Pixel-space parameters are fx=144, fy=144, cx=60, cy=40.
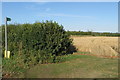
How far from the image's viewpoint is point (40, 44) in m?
8.91

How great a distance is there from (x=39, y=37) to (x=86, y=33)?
42.1 m

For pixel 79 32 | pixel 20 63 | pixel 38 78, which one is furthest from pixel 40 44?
pixel 79 32

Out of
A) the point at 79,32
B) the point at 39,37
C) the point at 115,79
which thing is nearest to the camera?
the point at 115,79

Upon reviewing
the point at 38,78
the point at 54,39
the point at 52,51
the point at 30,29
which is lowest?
the point at 38,78

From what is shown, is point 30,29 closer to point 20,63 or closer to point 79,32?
point 20,63

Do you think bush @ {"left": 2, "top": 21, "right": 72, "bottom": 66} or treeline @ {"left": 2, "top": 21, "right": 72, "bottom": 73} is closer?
treeline @ {"left": 2, "top": 21, "right": 72, "bottom": 73}

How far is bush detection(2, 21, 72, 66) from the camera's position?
870 cm

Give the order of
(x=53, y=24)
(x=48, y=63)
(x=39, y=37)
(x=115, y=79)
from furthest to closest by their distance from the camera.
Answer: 1. (x=53, y=24)
2. (x=39, y=37)
3. (x=48, y=63)
4. (x=115, y=79)

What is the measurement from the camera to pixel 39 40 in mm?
8891

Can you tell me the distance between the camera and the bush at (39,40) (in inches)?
342

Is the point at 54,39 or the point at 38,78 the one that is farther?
the point at 54,39

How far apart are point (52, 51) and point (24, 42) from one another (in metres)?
1.97

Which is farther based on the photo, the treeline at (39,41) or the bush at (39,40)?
the bush at (39,40)

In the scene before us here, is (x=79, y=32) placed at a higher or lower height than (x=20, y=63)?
higher
